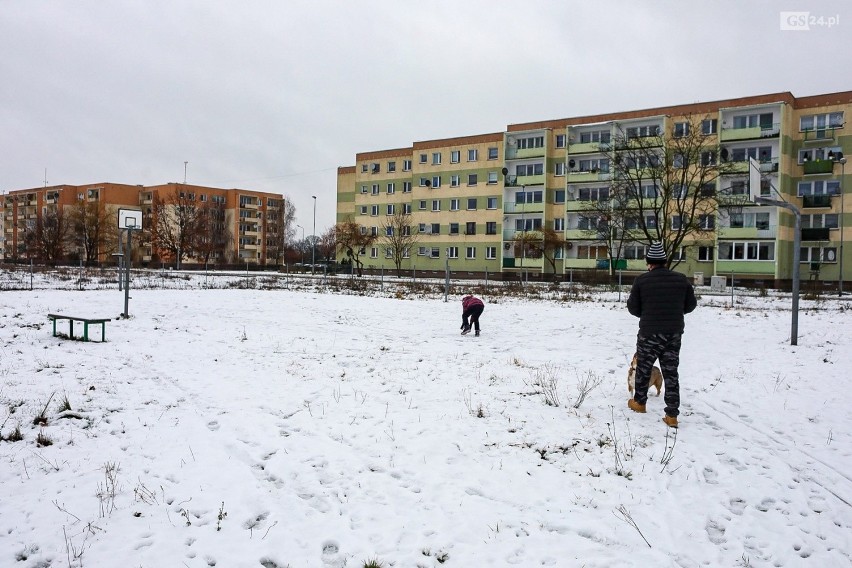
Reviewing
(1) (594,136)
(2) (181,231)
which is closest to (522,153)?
(1) (594,136)

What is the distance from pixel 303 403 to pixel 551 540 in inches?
163

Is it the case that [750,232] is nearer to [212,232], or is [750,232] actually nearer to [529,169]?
[529,169]

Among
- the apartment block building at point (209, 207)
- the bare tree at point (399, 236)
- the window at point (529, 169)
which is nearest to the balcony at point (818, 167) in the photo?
the window at point (529, 169)

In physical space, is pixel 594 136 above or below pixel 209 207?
above

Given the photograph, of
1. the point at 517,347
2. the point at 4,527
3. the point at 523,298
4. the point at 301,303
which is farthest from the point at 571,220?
the point at 4,527

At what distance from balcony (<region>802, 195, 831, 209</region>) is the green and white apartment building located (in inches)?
3.4

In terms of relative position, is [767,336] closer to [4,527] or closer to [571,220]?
[4,527]

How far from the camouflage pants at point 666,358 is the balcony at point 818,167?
50124mm

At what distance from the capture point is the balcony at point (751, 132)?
1768 inches

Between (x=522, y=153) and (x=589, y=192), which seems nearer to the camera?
(x=589, y=192)

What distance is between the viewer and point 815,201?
4531 centimetres

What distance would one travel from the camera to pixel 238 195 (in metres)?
101

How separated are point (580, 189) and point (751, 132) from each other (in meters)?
16.1

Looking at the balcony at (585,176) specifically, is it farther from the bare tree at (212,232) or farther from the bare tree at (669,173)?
the bare tree at (212,232)
